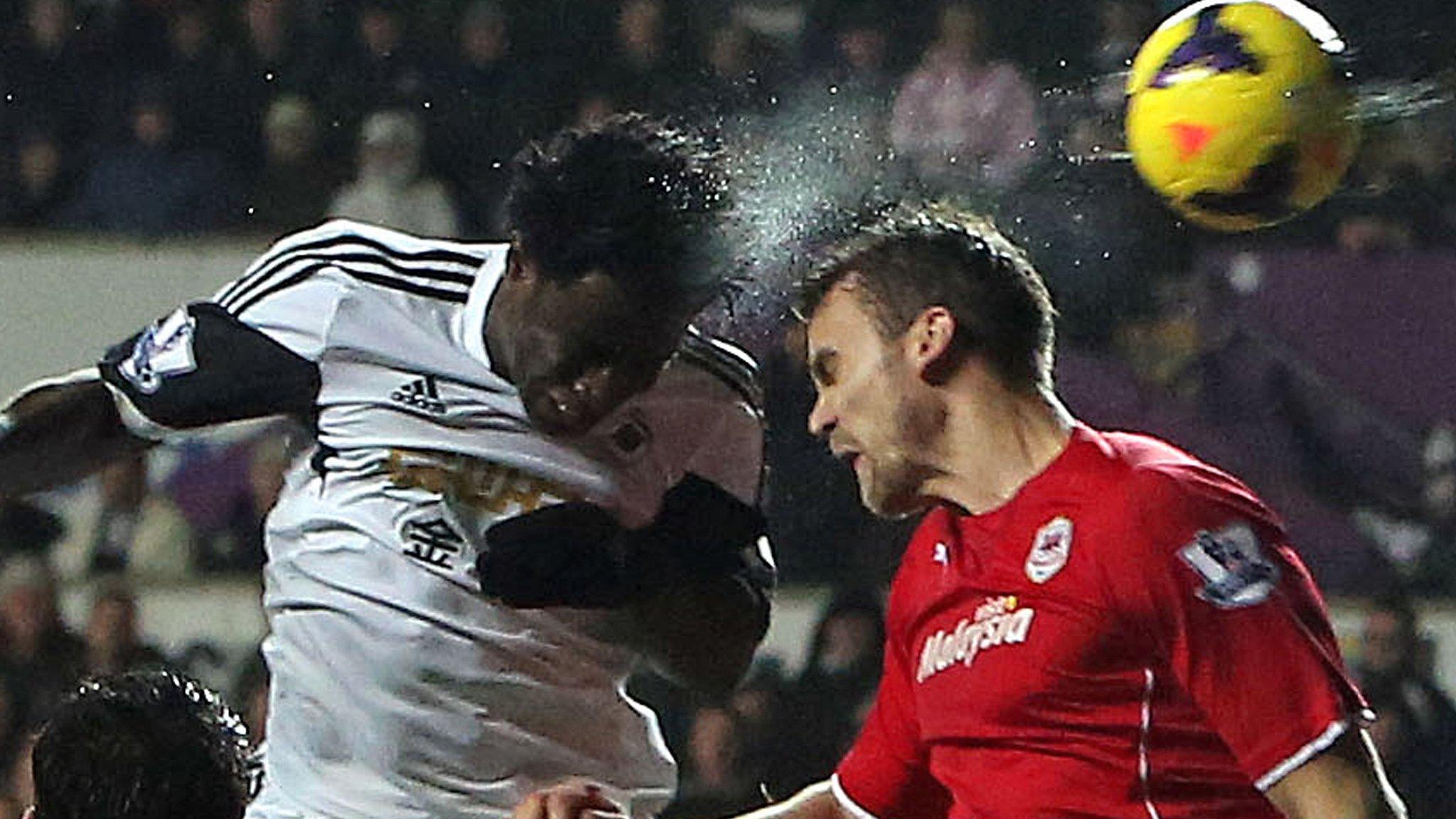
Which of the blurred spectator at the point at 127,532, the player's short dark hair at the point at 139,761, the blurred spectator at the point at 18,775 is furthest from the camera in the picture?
the blurred spectator at the point at 127,532

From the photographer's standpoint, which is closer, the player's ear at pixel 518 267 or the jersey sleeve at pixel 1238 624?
the jersey sleeve at pixel 1238 624

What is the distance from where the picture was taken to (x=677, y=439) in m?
2.38

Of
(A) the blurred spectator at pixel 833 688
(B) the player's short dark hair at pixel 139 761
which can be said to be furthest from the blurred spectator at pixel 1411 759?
(B) the player's short dark hair at pixel 139 761

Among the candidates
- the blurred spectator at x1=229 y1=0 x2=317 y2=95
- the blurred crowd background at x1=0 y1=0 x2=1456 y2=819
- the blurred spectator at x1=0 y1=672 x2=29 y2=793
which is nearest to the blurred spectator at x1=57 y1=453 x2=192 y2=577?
the blurred crowd background at x1=0 y1=0 x2=1456 y2=819

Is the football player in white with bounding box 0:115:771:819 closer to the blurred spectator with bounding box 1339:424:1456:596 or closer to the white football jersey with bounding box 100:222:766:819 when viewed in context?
the white football jersey with bounding box 100:222:766:819

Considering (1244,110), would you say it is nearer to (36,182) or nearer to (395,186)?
(395,186)

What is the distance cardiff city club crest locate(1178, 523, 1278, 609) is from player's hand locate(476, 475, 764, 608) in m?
0.65

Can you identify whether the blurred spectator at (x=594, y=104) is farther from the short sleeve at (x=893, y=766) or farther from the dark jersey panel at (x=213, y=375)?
the short sleeve at (x=893, y=766)

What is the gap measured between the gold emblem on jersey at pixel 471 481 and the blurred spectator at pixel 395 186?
5.87 ft

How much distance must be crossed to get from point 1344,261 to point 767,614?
5.69ft

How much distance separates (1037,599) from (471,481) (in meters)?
0.61

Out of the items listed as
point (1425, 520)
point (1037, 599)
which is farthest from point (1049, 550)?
point (1425, 520)

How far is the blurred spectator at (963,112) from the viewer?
3807mm

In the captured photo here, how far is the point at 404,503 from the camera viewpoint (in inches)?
91.5
